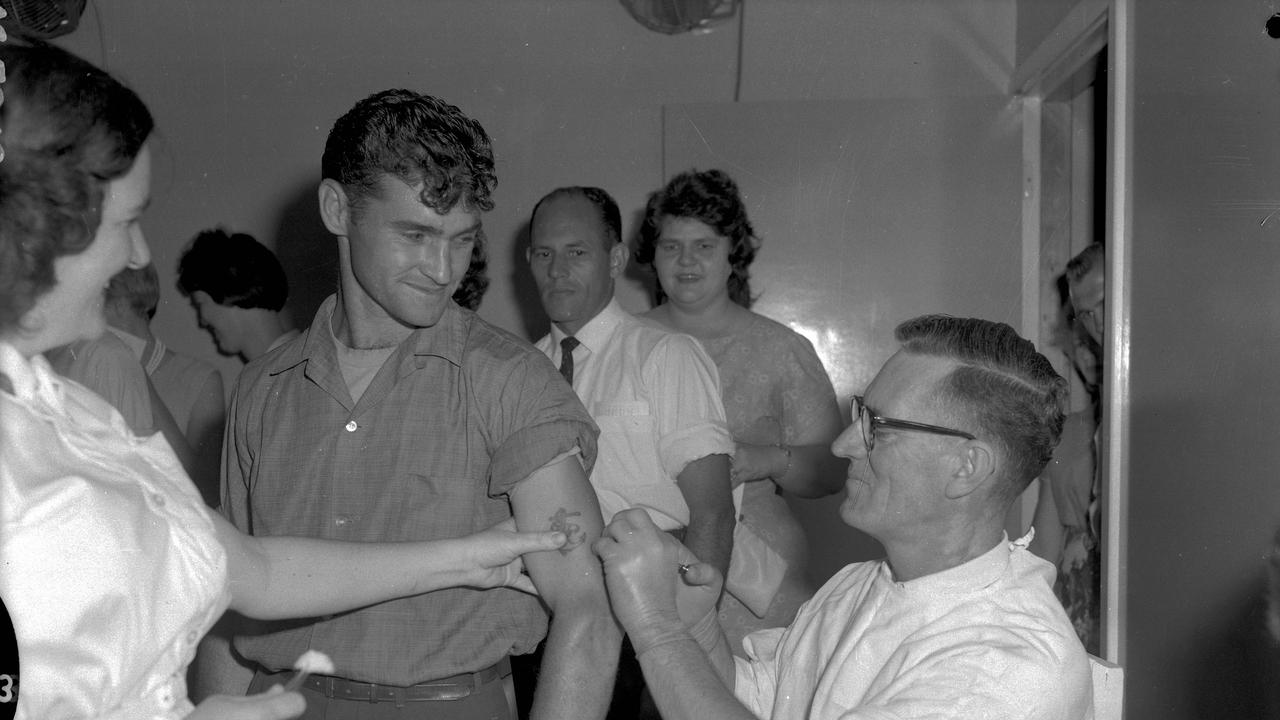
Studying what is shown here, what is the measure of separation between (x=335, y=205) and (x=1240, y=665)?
124cm

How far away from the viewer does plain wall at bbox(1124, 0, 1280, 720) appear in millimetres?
1286

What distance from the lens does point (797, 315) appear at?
6.95ft

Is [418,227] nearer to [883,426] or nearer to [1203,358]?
[883,426]

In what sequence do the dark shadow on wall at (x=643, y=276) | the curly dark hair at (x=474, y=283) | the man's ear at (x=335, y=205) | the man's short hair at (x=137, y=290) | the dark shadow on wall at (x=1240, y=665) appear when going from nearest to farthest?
the man's short hair at (x=137, y=290)
the man's ear at (x=335, y=205)
the curly dark hair at (x=474, y=283)
the dark shadow on wall at (x=1240, y=665)
the dark shadow on wall at (x=643, y=276)

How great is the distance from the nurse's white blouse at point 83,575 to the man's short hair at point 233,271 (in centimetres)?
40

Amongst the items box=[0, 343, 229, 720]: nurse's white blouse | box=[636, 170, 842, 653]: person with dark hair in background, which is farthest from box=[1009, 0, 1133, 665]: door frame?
box=[0, 343, 229, 720]: nurse's white blouse

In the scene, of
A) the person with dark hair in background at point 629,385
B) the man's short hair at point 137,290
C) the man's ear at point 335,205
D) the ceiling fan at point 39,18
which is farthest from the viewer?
the person with dark hair in background at point 629,385

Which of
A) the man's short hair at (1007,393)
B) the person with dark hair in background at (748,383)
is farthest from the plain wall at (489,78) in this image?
the man's short hair at (1007,393)

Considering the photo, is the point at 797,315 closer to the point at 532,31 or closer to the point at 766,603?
the point at 766,603

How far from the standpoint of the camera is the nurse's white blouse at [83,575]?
68cm

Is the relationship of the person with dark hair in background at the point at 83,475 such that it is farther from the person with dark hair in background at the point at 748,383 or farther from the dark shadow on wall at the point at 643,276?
the dark shadow on wall at the point at 643,276

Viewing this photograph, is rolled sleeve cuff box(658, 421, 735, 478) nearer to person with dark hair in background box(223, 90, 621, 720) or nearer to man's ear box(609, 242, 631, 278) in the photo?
man's ear box(609, 242, 631, 278)

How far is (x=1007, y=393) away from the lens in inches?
40.1

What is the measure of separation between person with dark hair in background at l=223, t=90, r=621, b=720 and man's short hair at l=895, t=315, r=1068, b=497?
37 centimetres
